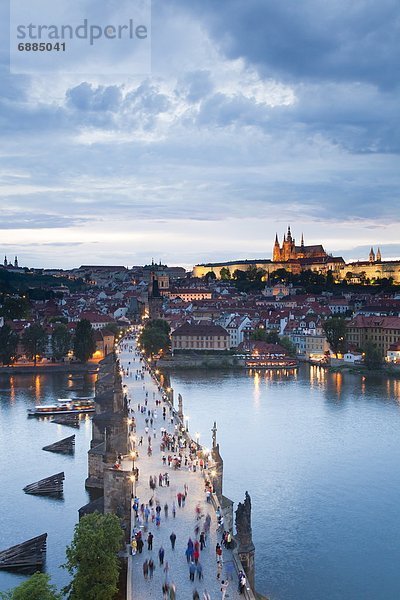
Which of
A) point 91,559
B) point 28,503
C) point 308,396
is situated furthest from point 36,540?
point 308,396

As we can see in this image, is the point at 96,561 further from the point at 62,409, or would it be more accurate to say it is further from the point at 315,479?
the point at 62,409

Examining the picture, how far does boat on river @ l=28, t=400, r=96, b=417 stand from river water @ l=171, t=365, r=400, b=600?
4190mm

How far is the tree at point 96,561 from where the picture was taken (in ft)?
32.4

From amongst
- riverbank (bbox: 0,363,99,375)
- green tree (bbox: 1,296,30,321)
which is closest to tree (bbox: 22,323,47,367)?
riverbank (bbox: 0,363,99,375)

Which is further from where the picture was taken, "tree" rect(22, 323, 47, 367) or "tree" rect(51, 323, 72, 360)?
"tree" rect(51, 323, 72, 360)

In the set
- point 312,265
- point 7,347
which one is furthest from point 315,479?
point 312,265

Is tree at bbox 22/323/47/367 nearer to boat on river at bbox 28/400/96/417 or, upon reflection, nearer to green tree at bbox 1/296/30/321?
green tree at bbox 1/296/30/321

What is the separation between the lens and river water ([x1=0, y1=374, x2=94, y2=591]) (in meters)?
Result: 15.5

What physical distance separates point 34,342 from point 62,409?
15.4 metres

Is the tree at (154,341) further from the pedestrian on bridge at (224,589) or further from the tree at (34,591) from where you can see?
the tree at (34,591)

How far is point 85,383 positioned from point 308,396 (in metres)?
11.9

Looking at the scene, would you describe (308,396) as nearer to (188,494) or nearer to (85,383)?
(85,383)

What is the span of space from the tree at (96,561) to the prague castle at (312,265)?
95.7 metres

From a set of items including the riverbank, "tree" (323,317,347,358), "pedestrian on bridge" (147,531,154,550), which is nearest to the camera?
"pedestrian on bridge" (147,531,154,550)
